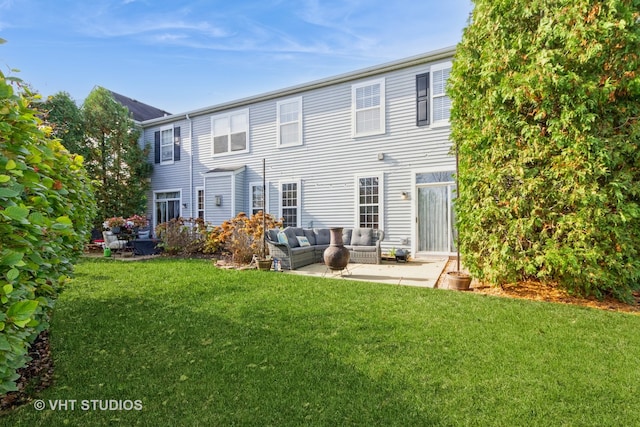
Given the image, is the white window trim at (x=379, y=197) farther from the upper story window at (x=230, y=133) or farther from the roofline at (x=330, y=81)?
the upper story window at (x=230, y=133)

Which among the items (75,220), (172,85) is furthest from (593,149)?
(172,85)

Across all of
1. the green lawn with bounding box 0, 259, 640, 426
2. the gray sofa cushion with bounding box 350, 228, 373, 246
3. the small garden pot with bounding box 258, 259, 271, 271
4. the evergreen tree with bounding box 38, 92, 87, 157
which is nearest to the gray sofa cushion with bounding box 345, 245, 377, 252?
the gray sofa cushion with bounding box 350, 228, 373, 246

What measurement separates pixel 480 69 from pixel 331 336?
203 inches

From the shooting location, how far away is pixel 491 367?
2807 millimetres

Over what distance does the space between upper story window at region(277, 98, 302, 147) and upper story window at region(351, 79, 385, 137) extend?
207cm

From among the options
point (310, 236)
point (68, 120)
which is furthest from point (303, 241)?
point (68, 120)

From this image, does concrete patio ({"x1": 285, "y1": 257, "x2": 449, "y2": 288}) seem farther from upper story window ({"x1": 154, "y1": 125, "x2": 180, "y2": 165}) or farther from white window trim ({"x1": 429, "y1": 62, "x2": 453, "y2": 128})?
upper story window ({"x1": 154, "y1": 125, "x2": 180, "y2": 165})

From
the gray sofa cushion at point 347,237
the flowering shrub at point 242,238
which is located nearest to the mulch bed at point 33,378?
the flowering shrub at point 242,238

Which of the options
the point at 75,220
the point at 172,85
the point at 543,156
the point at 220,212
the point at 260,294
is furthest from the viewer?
the point at 220,212

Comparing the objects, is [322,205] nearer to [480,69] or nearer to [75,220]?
[480,69]

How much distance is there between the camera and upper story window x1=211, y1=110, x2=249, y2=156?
12.4m

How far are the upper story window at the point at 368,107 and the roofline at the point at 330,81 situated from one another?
34 cm

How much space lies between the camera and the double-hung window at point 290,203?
444 inches

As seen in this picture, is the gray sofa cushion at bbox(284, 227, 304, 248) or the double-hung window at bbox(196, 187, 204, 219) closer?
the gray sofa cushion at bbox(284, 227, 304, 248)
